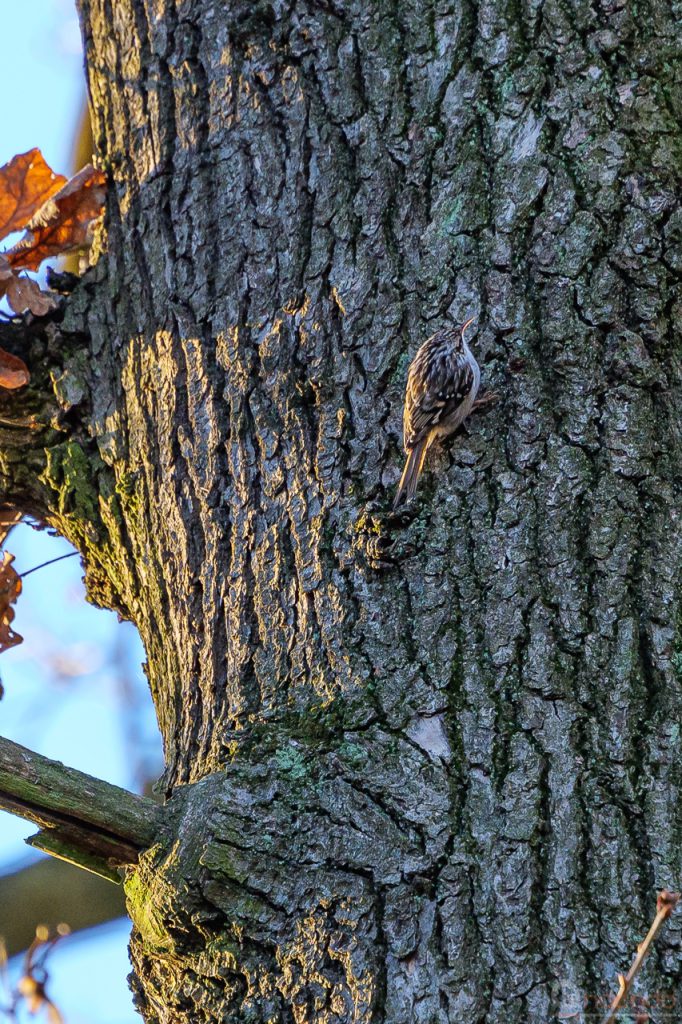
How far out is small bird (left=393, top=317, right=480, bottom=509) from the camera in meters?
2.22

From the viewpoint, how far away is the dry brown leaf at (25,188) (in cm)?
288

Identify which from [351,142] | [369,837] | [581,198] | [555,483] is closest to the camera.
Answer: [369,837]

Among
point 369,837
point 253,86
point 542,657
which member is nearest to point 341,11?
point 253,86

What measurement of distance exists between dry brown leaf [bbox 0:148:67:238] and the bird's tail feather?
1.28 m

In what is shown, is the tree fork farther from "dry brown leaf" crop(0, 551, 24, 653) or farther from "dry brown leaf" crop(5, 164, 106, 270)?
"dry brown leaf" crop(5, 164, 106, 270)

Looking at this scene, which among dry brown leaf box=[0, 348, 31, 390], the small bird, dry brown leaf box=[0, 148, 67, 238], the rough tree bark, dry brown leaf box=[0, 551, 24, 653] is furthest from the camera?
dry brown leaf box=[0, 551, 24, 653]

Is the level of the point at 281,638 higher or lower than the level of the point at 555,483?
lower

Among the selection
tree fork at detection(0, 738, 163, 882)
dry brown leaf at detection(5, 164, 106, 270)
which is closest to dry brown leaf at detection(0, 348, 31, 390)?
dry brown leaf at detection(5, 164, 106, 270)

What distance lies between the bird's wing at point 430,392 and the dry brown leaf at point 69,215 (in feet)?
3.29

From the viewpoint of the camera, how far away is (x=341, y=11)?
2.53 metres

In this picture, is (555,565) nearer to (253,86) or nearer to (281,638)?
(281,638)

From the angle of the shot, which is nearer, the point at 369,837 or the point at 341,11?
the point at 369,837

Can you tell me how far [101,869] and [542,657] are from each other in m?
0.99

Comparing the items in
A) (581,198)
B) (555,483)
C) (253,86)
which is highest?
(253,86)
